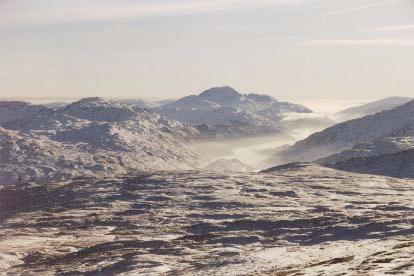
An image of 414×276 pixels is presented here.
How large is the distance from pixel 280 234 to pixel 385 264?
110 metres

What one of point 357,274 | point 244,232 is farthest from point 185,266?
point 357,274

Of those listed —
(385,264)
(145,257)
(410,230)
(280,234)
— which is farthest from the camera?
(280,234)

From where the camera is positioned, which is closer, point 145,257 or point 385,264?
point 385,264

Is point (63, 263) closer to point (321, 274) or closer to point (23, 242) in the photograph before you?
point (23, 242)

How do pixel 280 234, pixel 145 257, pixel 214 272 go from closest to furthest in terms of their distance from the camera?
pixel 214 272
pixel 145 257
pixel 280 234

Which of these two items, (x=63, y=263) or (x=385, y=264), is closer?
(x=385, y=264)

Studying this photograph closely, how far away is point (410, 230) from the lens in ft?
567

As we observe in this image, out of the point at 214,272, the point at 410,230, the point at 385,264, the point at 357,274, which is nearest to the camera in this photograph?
the point at 357,274

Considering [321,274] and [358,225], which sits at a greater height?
[321,274]

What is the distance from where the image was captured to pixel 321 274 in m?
78.0

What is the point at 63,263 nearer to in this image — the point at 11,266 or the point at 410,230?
the point at 11,266

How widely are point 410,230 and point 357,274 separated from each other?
110954 millimetres

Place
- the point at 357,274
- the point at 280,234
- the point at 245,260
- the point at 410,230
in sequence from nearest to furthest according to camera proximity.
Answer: the point at 357,274
the point at 245,260
the point at 410,230
the point at 280,234

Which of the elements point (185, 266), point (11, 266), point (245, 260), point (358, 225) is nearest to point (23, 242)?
point (11, 266)
